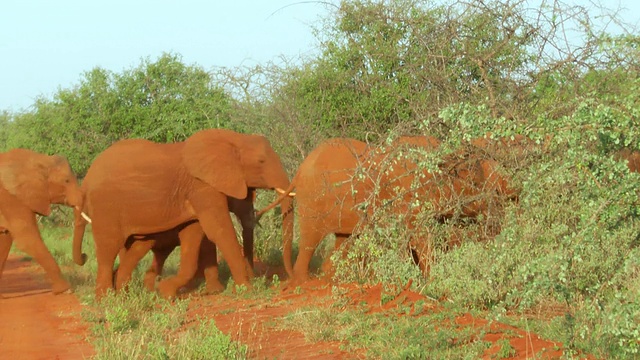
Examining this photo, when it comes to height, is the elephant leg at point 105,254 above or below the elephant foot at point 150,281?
above

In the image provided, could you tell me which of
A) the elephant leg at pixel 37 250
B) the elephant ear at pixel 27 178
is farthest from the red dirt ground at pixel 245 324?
the elephant ear at pixel 27 178

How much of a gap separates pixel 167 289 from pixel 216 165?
157 cm

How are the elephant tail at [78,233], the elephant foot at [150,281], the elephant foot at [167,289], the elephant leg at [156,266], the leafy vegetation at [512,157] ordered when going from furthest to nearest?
the elephant tail at [78,233]
the elephant leg at [156,266]
the elephant foot at [150,281]
the elephant foot at [167,289]
the leafy vegetation at [512,157]

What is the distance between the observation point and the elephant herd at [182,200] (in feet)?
36.3

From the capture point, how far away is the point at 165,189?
11.4 metres

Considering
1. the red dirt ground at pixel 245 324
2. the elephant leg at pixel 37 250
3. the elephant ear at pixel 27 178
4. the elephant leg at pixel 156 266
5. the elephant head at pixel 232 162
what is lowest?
the red dirt ground at pixel 245 324

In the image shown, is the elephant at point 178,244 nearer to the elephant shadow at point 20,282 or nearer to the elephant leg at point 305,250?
the elephant leg at point 305,250

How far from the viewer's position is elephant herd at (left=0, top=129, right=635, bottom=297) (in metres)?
11.1

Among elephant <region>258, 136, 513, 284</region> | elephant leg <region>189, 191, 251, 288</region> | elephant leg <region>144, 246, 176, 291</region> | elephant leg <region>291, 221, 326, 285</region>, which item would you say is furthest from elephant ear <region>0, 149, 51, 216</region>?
elephant leg <region>291, 221, 326, 285</region>

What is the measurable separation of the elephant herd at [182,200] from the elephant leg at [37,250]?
0.04 ft

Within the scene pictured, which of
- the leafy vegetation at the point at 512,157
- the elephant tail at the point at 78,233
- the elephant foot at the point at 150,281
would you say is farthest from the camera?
the elephant tail at the point at 78,233

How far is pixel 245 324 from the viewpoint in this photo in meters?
8.76

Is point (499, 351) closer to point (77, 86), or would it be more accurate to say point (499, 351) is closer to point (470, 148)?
point (470, 148)

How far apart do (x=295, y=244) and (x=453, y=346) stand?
733 centimetres
